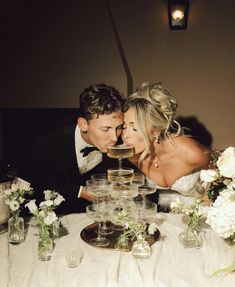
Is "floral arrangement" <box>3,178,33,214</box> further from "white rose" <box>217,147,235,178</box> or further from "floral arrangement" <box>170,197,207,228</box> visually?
"white rose" <box>217,147,235,178</box>

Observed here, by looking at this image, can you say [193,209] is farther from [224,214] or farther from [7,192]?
[7,192]

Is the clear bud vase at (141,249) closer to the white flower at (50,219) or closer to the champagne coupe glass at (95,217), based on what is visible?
the champagne coupe glass at (95,217)

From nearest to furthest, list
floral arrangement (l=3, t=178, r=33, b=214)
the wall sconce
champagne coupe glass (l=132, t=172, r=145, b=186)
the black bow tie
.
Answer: floral arrangement (l=3, t=178, r=33, b=214) < champagne coupe glass (l=132, t=172, r=145, b=186) < the black bow tie < the wall sconce

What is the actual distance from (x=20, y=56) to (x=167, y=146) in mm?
2174

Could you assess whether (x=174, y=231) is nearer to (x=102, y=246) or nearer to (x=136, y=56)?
(x=102, y=246)

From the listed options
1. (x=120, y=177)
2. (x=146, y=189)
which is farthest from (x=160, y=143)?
(x=120, y=177)

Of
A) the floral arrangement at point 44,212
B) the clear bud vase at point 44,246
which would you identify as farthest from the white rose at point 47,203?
the clear bud vase at point 44,246

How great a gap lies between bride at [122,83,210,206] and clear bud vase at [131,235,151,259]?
1317mm

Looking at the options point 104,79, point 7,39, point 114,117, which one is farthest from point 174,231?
point 7,39

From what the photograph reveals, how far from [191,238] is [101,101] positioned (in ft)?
4.64

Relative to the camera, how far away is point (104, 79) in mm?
4254

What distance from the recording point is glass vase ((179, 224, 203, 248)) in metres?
1.88

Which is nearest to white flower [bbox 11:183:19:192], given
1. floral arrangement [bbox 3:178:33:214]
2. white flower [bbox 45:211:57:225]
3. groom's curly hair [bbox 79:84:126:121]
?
floral arrangement [bbox 3:178:33:214]

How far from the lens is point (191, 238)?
190 cm
